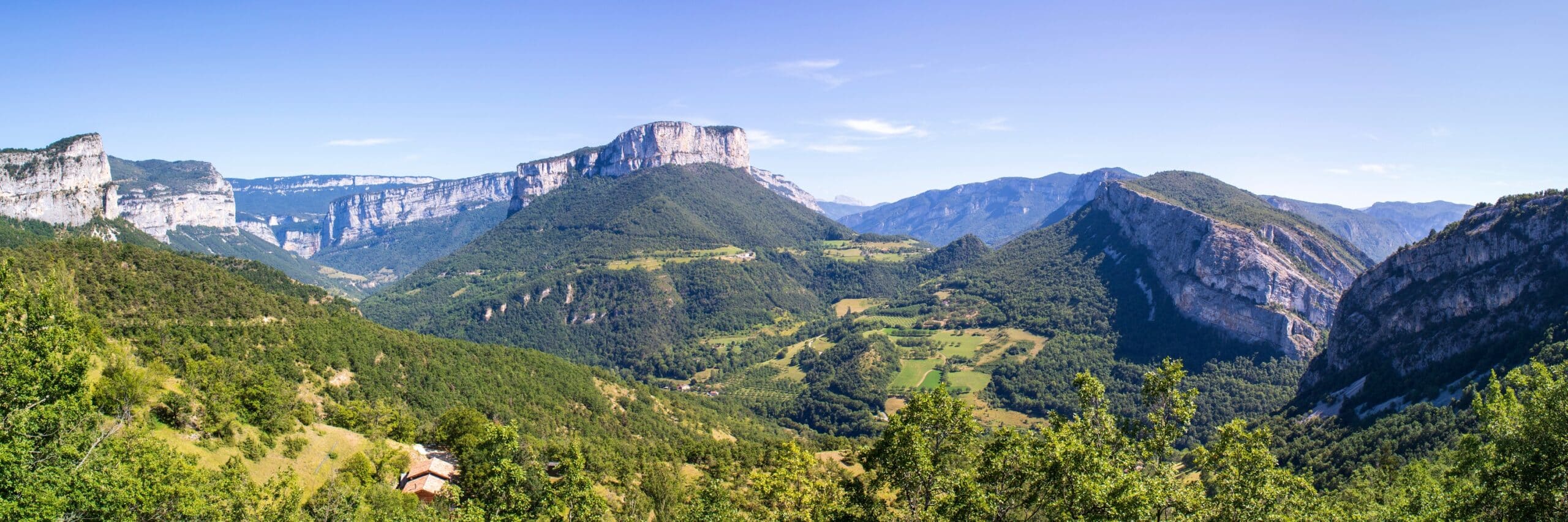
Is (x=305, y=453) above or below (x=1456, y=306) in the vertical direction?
below

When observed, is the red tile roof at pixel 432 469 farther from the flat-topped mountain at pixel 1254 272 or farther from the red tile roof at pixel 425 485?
the flat-topped mountain at pixel 1254 272

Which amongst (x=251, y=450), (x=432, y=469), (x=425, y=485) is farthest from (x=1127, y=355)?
(x=251, y=450)

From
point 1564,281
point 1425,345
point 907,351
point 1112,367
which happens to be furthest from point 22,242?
point 1564,281

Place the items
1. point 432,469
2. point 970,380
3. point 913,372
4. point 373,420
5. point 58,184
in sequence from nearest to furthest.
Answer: point 432,469 → point 373,420 → point 970,380 → point 913,372 → point 58,184

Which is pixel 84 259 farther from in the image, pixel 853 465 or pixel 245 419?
pixel 853 465

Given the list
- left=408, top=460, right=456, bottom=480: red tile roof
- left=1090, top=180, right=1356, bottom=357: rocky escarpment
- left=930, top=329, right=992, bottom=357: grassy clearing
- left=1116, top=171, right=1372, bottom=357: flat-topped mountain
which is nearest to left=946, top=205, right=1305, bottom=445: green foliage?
left=1090, top=180, right=1356, bottom=357: rocky escarpment

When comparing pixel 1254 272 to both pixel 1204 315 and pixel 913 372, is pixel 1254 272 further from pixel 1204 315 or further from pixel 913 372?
pixel 913 372

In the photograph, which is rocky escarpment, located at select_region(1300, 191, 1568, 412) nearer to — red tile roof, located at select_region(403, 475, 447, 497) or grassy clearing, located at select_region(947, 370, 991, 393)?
grassy clearing, located at select_region(947, 370, 991, 393)
